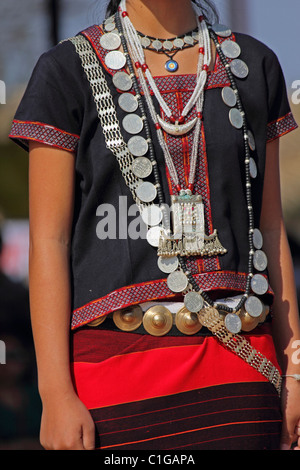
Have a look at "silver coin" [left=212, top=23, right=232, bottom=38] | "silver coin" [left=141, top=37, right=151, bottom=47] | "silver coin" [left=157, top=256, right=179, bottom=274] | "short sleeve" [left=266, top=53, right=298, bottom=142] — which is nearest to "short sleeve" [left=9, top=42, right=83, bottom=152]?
"silver coin" [left=141, top=37, right=151, bottom=47]

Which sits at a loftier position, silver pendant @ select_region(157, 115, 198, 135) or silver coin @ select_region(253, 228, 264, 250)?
silver pendant @ select_region(157, 115, 198, 135)

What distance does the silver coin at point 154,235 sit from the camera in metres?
1.88

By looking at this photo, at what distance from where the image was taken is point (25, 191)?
4.62 meters

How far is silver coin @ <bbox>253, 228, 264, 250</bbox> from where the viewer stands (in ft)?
6.51

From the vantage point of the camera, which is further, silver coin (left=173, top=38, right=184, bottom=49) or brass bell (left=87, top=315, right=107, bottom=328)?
silver coin (left=173, top=38, right=184, bottom=49)

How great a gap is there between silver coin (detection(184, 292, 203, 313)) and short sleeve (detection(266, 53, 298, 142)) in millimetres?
586

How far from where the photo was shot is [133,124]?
1932 millimetres

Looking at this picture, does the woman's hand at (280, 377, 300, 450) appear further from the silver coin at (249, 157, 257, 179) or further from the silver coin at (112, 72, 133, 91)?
the silver coin at (112, 72, 133, 91)

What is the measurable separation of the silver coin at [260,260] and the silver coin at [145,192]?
1.08 ft

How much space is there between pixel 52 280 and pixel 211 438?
0.57 m

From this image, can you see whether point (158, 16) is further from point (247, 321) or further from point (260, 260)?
point (247, 321)

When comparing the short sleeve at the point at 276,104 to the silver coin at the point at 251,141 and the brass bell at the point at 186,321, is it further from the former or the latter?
the brass bell at the point at 186,321

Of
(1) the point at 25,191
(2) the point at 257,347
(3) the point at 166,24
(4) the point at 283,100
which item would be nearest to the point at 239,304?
(2) the point at 257,347

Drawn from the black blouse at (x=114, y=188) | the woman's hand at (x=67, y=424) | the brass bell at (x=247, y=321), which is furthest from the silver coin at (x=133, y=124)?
the woman's hand at (x=67, y=424)
